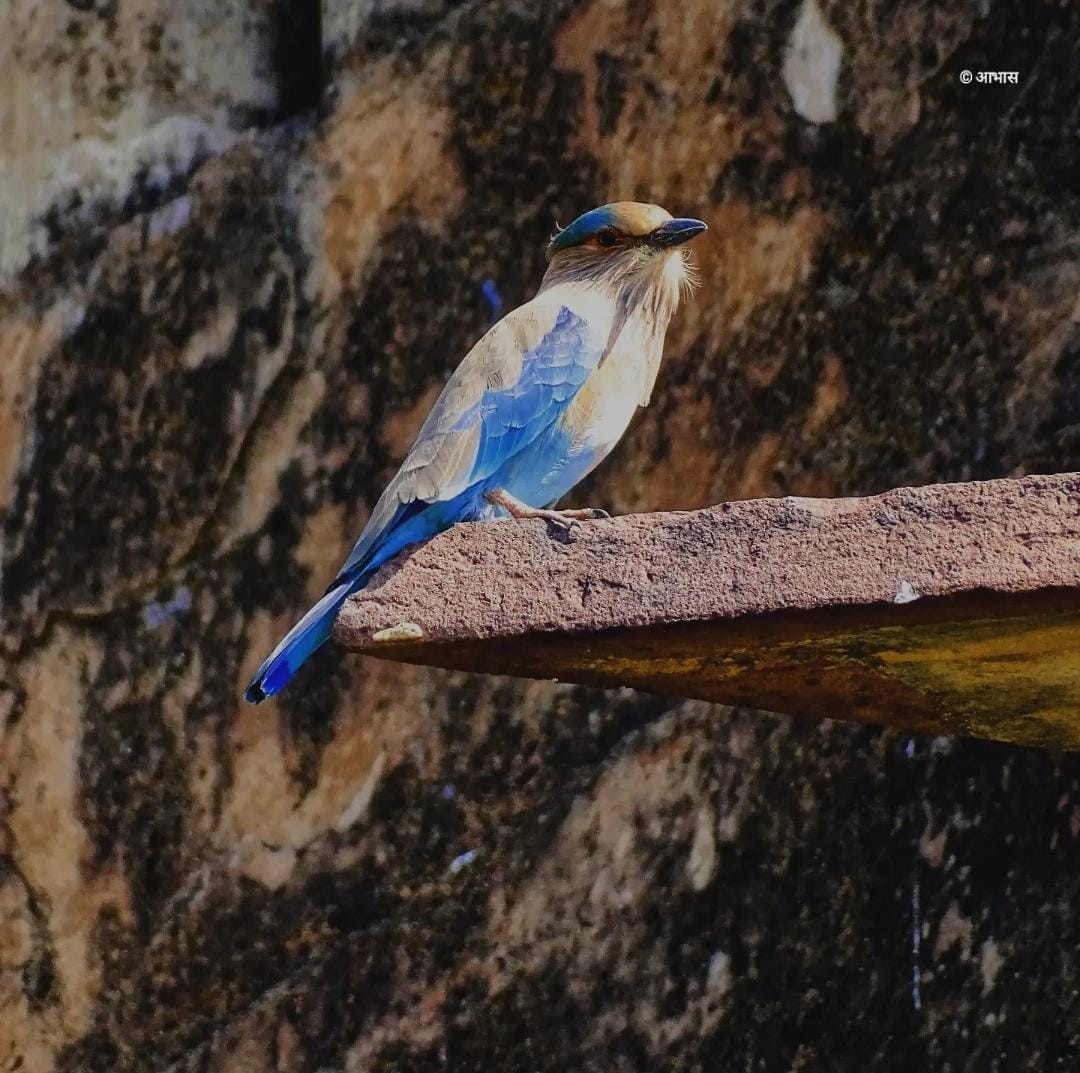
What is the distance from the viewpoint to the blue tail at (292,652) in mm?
2926

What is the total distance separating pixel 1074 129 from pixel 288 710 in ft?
6.54

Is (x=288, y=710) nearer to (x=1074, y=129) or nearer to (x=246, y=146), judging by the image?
(x=246, y=146)

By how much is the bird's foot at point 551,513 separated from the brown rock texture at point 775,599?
0.02m

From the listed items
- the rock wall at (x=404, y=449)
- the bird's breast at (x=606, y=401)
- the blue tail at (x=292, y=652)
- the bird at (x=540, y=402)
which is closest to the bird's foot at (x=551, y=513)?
the bird at (x=540, y=402)

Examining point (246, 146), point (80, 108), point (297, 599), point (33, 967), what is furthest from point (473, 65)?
point (33, 967)

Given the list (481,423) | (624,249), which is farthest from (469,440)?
(624,249)

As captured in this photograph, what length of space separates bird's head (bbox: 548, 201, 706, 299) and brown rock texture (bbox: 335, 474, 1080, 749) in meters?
1.16

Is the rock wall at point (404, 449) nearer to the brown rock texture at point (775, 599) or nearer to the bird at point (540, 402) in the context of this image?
the bird at point (540, 402)

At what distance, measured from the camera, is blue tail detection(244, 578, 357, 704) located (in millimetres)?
2926

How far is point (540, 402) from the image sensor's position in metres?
3.18

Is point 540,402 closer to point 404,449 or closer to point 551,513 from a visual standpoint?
point 551,513

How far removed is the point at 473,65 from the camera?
4.20m

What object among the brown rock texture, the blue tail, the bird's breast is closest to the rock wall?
the bird's breast

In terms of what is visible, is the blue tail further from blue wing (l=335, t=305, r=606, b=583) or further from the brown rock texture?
the brown rock texture
